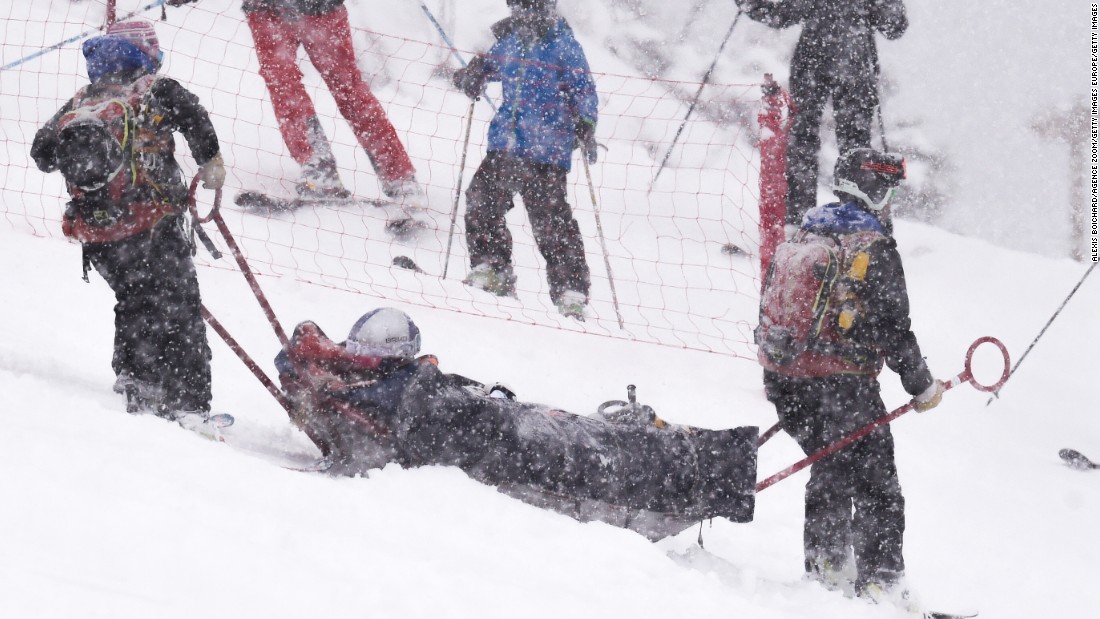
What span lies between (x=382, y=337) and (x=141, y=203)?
1.02 meters

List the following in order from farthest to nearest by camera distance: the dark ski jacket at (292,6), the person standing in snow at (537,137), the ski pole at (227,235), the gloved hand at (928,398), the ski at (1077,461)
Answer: the dark ski jacket at (292,6)
the person standing in snow at (537,137)
the ski at (1077,461)
the ski pole at (227,235)
the gloved hand at (928,398)

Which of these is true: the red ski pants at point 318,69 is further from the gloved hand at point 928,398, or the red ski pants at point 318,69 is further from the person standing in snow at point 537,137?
the gloved hand at point 928,398

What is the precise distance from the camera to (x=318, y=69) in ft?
21.4

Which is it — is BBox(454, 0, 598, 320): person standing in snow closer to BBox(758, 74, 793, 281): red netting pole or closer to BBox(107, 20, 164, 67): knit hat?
BBox(758, 74, 793, 281): red netting pole

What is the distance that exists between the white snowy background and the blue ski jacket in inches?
40.6

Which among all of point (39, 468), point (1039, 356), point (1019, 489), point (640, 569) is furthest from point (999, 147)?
point (39, 468)

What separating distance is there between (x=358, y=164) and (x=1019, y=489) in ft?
16.1

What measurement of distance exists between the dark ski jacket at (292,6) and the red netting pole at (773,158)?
2744 mm

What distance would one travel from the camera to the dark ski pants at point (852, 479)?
3.64 meters

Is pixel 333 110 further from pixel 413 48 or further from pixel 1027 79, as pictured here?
pixel 1027 79

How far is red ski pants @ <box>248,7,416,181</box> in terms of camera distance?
6.39m

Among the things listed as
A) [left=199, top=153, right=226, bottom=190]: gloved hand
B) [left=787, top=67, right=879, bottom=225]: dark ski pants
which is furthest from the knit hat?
[left=787, top=67, right=879, bottom=225]: dark ski pants

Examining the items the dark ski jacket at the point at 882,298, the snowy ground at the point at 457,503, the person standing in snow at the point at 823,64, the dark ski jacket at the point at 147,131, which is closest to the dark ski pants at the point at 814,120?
the person standing in snow at the point at 823,64

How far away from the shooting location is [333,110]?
337 inches
